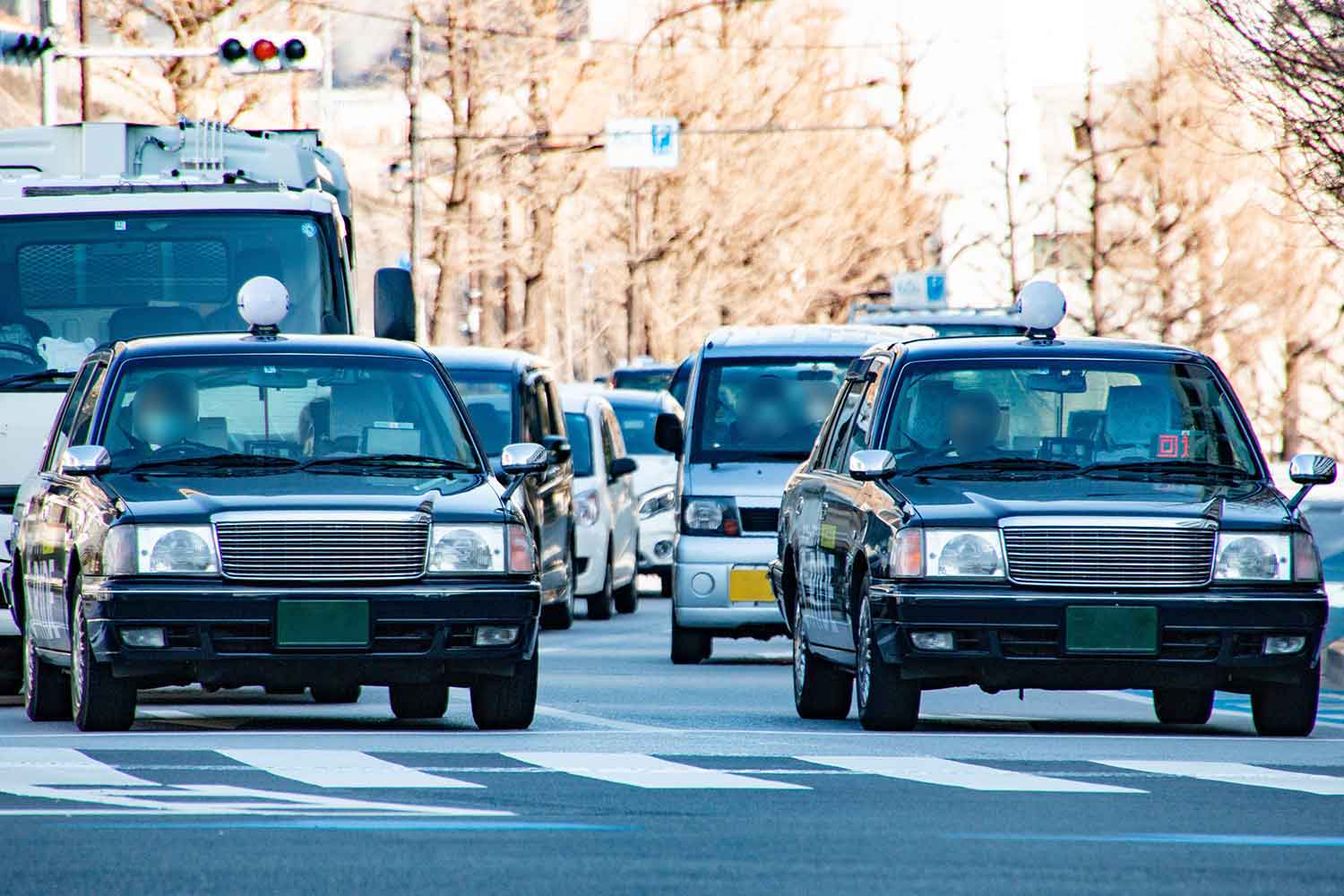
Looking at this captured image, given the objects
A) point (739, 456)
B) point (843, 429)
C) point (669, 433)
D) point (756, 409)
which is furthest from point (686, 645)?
point (843, 429)

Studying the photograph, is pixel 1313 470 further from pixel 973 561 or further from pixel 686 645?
pixel 686 645

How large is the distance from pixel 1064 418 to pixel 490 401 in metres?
8.59

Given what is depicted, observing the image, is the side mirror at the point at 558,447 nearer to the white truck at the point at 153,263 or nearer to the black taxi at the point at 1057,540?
the white truck at the point at 153,263

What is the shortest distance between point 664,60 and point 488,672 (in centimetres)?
5353

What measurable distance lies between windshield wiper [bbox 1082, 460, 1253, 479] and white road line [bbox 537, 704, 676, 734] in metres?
2.17

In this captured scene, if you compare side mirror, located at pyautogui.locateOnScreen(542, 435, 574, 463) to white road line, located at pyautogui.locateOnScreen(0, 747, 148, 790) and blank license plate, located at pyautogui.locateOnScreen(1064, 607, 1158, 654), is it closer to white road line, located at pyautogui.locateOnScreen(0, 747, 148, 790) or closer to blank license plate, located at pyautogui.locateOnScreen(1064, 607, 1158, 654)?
blank license plate, located at pyautogui.locateOnScreen(1064, 607, 1158, 654)

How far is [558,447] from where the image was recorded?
19.7 m

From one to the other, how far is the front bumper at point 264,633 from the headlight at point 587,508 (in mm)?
10907

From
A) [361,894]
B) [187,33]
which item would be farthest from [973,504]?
[187,33]

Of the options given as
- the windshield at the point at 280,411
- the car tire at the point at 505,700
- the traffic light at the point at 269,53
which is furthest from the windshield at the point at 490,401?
the traffic light at the point at 269,53

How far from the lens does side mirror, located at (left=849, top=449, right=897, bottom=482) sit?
39.2 feet

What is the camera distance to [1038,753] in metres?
11.2

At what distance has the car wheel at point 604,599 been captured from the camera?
22938 mm

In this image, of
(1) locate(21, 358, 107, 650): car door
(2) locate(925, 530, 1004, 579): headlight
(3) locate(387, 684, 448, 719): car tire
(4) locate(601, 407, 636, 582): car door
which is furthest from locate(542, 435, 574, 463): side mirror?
(2) locate(925, 530, 1004, 579): headlight
